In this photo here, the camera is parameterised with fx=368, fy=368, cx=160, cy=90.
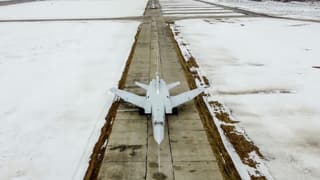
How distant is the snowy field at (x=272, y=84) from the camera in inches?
481

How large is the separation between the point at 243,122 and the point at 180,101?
2.66 m

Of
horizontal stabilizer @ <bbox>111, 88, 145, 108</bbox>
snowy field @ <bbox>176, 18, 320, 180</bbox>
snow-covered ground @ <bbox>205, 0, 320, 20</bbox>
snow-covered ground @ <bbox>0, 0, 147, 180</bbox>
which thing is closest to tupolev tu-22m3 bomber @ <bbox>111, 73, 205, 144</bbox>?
horizontal stabilizer @ <bbox>111, 88, 145, 108</bbox>

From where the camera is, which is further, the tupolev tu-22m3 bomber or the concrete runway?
the tupolev tu-22m3 bomber

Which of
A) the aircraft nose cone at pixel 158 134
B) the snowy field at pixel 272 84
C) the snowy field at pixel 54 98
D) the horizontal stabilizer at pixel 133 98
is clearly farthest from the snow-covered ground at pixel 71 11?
the aircraft nose cone at pixel 158 134

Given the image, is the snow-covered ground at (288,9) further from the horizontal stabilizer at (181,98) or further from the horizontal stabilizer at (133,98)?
the horizontal stabilizer at (133,98)

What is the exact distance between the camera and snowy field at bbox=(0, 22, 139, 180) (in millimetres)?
11688

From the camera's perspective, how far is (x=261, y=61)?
2494 cm

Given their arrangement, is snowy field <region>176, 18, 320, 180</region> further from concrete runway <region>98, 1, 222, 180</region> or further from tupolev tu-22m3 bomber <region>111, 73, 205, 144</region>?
tupolev tu-22m3 bomber <region>111, 73, 205, 144</region>

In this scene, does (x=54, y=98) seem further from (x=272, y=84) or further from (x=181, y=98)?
(x=272, y=84)

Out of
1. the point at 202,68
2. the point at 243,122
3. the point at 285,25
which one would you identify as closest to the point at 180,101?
the point at 243,122

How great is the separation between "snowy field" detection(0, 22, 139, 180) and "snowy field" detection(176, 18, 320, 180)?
5.76 metres

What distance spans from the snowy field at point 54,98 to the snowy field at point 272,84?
5.76m

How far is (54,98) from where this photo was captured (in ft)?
57.6

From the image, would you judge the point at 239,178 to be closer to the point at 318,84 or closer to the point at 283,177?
the point at 283,177
